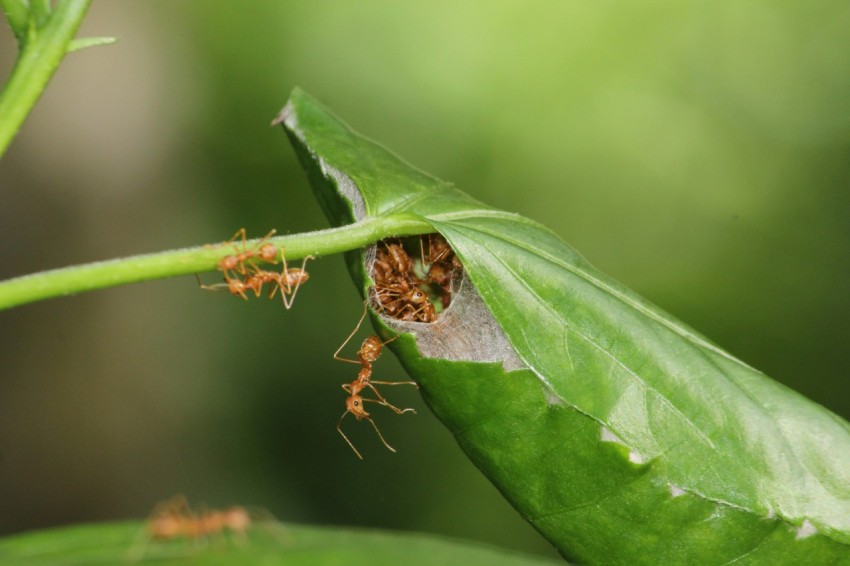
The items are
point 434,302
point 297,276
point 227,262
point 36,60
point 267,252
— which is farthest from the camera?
point 297,276

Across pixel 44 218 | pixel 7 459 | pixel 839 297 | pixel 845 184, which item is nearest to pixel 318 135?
pixel 44 218

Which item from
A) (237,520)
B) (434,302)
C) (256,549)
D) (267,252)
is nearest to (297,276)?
(434,302)

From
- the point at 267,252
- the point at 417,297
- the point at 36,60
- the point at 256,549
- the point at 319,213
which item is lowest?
the point at 256,549

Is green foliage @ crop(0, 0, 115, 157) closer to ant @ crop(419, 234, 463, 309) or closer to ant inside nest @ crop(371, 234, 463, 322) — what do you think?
ant inside nest @ crop(371, 234, 463, 322)

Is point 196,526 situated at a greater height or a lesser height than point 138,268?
lesser

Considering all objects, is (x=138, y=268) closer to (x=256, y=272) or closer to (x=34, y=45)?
(x=34, y=45)

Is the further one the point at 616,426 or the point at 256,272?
the point at 256,272

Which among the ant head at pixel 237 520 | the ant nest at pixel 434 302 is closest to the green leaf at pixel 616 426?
the ant nest at pixel 434 302

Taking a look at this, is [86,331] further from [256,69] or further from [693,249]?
[693,249]
